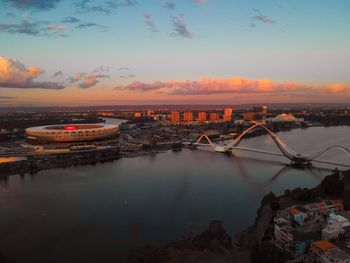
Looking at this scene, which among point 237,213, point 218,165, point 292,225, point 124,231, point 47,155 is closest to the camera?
point 292,225

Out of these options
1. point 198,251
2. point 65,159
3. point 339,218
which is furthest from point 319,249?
point 65,159

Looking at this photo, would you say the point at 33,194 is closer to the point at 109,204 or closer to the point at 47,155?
the point at 109,204

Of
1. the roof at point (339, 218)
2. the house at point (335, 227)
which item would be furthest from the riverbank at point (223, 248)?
the roof at point (339, 218)

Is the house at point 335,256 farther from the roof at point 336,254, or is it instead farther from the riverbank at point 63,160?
the riverbank at point 63,160

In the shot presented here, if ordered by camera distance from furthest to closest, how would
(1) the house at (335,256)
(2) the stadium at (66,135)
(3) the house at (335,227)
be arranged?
1. (2) the stadium at (66,135)
2. (3) the house at (335,227)
3. (1) the house at (335,256)

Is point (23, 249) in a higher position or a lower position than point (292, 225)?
lower

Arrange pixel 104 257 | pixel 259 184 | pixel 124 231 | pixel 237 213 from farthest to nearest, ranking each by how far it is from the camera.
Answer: pixel 259 184
pixel 237 213
pixel 124 231
pixel 104 257

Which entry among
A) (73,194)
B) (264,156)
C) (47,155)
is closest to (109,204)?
(73,194)
